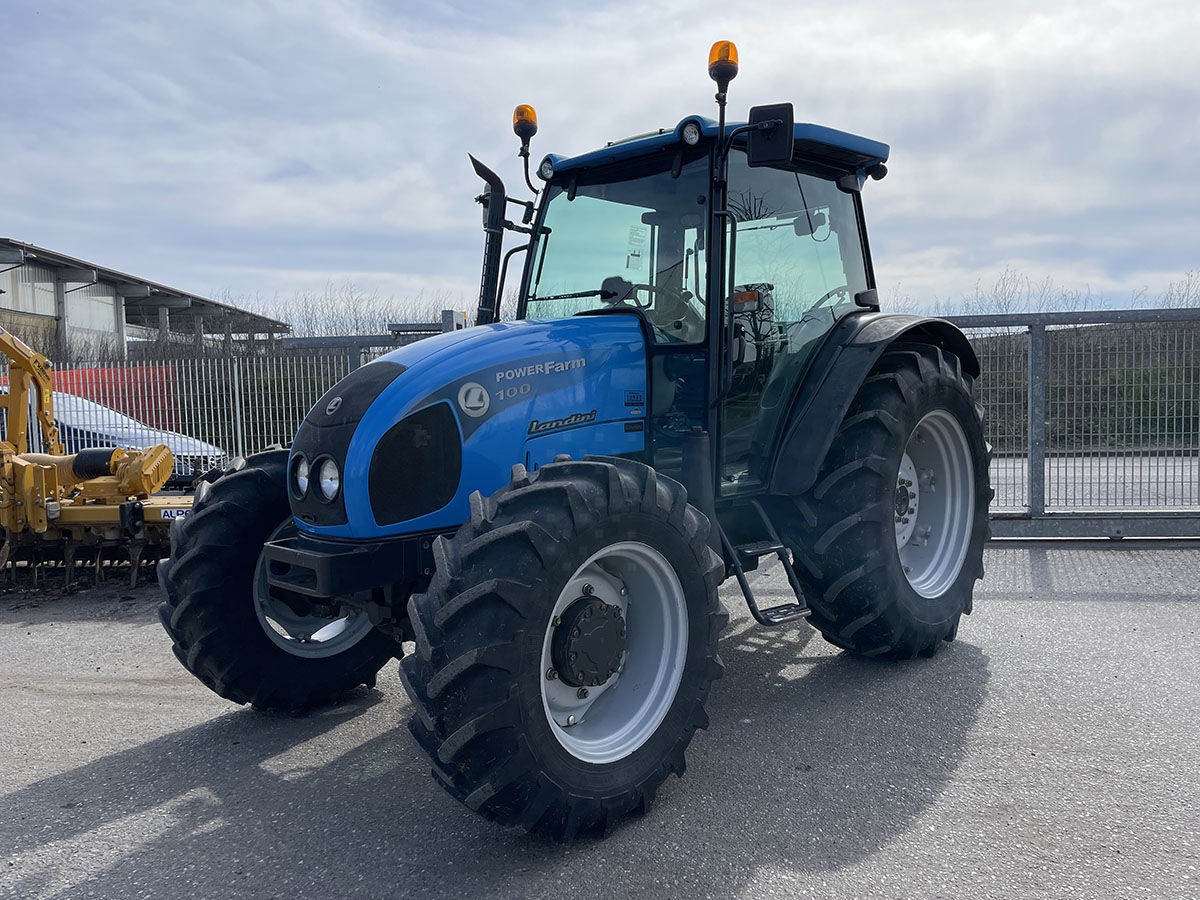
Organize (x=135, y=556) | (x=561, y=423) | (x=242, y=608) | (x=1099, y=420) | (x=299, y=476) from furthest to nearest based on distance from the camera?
1. (x=1099, y=420)
2. (x=135, y=556)
3. (x=242, y=608)
4. (x=561, y=423)
5. (x=299, y=476)

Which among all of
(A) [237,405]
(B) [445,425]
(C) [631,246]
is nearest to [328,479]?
(B) [445,425]

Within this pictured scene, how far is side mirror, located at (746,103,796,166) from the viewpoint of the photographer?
3.49 m

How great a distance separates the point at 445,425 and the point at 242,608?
133 centimetres

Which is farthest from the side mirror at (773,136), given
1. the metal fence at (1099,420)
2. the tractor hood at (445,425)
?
the metal fence at (1099,420)

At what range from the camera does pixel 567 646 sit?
120 inches

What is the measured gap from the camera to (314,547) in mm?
3344

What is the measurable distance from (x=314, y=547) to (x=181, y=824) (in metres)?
1.03

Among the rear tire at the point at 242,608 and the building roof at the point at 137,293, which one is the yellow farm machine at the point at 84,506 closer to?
the rear tire at the point at 242,608

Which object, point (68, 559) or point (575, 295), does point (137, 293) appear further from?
point (575, 295)

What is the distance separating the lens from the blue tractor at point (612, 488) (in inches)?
111

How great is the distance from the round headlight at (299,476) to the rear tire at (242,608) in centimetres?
51

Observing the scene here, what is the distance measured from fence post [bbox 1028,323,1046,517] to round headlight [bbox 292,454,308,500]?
20.3 feet

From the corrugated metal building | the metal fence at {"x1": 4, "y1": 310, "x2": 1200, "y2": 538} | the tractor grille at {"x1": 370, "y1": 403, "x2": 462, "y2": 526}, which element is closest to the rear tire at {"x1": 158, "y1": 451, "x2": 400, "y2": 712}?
the tractor grille at {"x1": 370, "y1": 403, "x2": 462, "y2": 526}

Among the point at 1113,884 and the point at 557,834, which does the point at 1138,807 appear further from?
the point at 557,834
